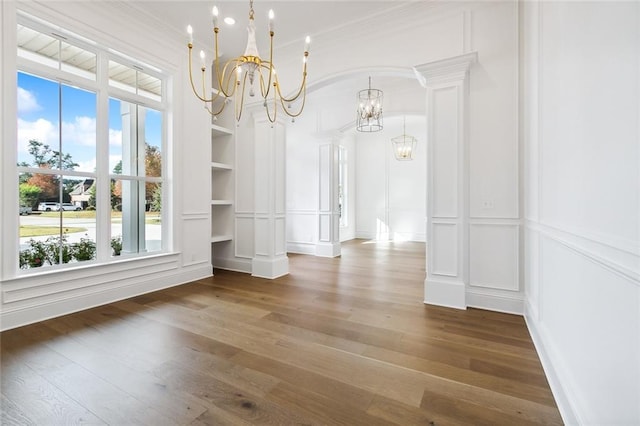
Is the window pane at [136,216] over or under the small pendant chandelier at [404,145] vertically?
under

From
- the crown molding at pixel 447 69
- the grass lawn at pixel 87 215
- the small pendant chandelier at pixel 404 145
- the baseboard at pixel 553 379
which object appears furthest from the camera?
the small pendant chandelier at pixel 404 145

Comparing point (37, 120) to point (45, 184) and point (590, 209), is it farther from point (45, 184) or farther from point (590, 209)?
point (590, 209)

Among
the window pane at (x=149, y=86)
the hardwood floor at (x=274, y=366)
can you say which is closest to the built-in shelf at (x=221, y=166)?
the window pane at (x=149, y=86)

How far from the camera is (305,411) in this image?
1520 mm

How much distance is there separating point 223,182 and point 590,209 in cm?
483

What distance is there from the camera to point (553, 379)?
1.71 m

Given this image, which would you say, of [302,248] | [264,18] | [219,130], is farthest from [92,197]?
[302,248]

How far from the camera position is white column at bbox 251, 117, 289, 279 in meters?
4.42

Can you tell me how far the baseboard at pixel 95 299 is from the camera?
2.57 meters

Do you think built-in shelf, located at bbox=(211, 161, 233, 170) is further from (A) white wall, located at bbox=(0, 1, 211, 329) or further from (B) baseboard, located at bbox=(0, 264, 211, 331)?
(B) baseboard, located at bbox=(0, 264, 211, 331)

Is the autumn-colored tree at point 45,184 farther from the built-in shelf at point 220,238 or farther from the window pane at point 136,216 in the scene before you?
the built-in shelf at point 220,238

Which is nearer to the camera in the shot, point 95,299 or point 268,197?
point 95,299

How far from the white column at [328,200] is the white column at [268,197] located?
2.10m

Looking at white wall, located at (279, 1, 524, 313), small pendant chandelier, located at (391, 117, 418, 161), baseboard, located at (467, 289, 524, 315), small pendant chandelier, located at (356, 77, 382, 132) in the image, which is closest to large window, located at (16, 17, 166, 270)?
white wall, located at (279, 1, 524, 313)
